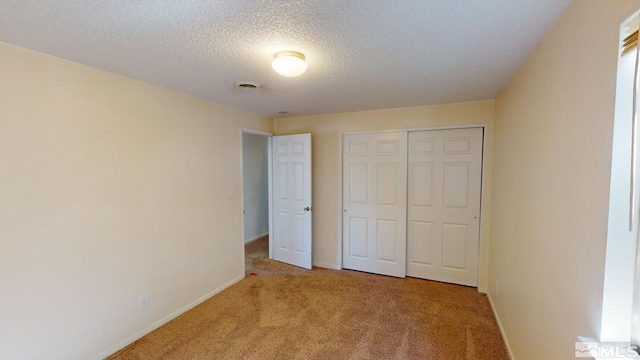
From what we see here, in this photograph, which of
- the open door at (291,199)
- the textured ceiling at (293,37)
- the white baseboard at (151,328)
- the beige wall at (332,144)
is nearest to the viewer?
the textured ceiling at (293,37)

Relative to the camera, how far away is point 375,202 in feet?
11.8

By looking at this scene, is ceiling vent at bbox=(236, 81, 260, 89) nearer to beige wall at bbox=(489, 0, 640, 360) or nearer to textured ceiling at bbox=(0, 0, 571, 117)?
textured ceiling at bbox=(0, 0, 571, 117)

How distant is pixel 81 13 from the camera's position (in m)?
1.28

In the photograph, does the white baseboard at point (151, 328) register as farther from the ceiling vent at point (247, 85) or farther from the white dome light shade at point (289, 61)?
the white dome light shade at point (289, 61)

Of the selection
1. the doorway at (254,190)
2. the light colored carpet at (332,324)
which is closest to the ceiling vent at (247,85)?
the light colored carpet at (332,324)

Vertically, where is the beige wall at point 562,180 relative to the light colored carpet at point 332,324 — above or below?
above

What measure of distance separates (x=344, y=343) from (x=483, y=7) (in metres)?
2.41

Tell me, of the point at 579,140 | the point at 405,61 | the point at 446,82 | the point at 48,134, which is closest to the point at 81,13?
the point at 48,134

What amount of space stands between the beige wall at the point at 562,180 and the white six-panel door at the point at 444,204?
1069mm

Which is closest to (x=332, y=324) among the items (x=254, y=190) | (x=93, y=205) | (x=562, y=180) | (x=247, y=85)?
(x=562, y=180)

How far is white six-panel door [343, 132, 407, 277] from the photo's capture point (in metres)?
3.47

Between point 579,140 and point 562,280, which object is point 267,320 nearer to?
point 562,280

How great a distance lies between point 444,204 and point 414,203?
1.14 feet

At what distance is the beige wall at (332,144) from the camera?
330 cm
